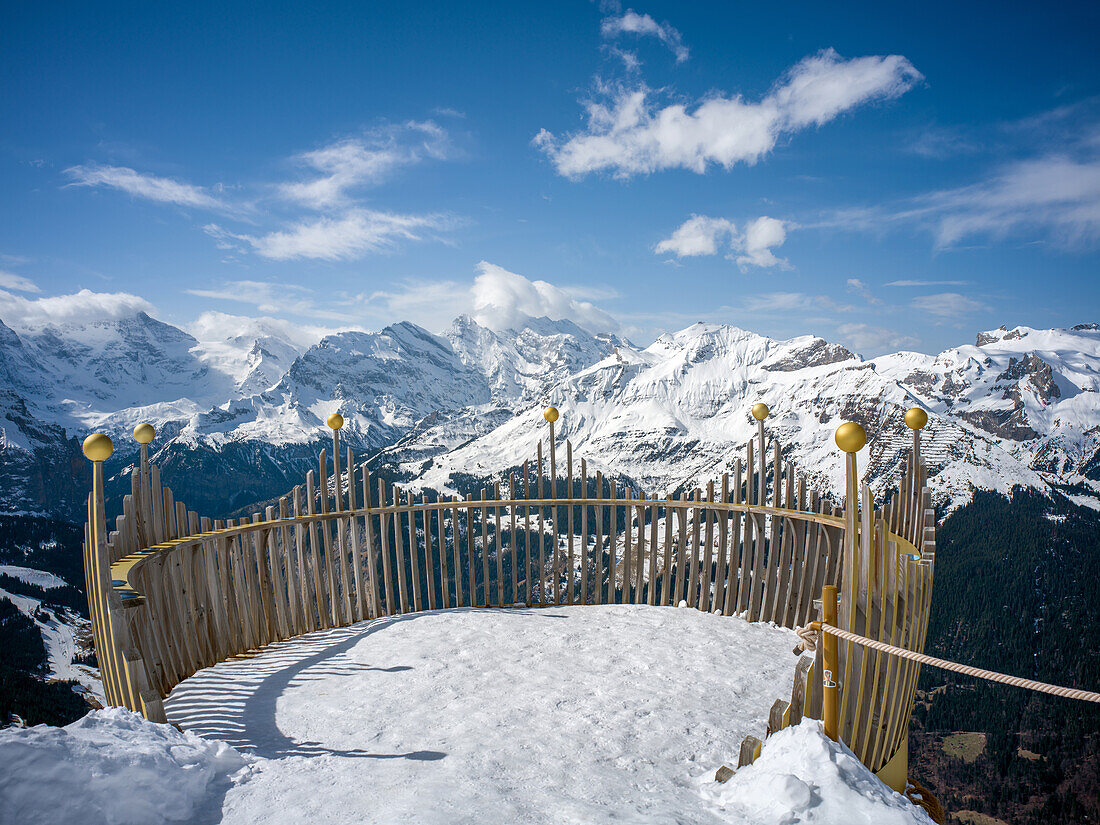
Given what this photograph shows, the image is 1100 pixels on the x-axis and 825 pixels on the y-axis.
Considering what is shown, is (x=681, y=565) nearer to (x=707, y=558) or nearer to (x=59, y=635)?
(x=707, y=558)

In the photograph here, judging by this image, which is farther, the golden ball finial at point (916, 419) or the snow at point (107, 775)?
the golden ball finial at point (916, 419)

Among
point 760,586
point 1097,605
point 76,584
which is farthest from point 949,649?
point 76,584

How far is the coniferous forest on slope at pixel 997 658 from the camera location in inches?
2756

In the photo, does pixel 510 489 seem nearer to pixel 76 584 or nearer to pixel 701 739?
pixel 701 739

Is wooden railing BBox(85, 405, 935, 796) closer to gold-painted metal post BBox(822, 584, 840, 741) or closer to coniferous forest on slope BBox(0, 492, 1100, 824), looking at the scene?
gold-painted metal post BBox(822, 584, 840, 741)

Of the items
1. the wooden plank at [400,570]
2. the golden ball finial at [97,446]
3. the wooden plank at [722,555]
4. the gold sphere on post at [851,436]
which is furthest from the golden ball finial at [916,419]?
the wooden plank at [400,570]

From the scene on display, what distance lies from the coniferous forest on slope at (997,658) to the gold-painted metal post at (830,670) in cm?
5581

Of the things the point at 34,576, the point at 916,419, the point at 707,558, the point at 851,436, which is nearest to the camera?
the point at 851,436

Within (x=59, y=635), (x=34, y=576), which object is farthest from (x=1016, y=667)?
(x=34, y=576)

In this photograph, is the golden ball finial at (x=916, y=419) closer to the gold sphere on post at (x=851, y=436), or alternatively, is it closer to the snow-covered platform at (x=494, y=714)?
the gold sphere on post at (x=851, y=436)

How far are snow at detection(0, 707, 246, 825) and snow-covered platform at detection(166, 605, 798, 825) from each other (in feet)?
0.78

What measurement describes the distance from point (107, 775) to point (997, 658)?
124m

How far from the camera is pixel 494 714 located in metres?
5.17

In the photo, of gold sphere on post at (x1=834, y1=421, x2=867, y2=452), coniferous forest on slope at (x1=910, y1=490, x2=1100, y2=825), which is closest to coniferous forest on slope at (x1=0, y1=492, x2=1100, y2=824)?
coniferous forest on slope at (x1=910, y1=490, x2=1100, y2=825)
